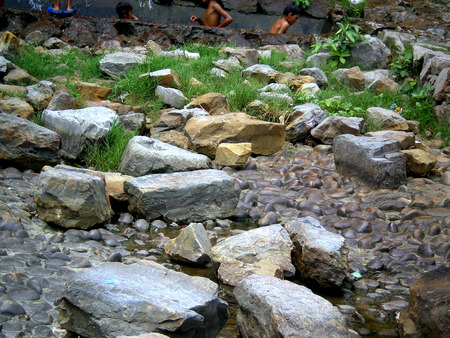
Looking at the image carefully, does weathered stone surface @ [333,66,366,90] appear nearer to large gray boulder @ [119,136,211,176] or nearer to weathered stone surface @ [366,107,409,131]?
weathered stone surface @ [366,107,409,131]

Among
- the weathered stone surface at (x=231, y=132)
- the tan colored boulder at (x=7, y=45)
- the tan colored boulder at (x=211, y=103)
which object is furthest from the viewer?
the tan colored boulder at (x=7, y=45)

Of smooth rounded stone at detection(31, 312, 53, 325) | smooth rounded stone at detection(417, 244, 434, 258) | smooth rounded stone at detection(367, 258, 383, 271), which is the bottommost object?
smooth rounded stone at detection(367, 258, 383, 271)

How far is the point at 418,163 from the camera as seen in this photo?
15.3 ft

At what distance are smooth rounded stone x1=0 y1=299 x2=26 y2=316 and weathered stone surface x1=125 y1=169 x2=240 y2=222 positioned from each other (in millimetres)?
1441

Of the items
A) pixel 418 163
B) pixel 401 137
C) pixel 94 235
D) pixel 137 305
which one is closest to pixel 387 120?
pixel 401 137

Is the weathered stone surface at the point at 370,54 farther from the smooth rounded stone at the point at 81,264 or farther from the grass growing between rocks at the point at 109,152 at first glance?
the smooth rounded stone at the point at 81,264

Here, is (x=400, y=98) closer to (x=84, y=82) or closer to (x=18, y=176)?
(x=84, y=82)

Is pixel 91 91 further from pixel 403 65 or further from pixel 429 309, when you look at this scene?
pixel 429 309

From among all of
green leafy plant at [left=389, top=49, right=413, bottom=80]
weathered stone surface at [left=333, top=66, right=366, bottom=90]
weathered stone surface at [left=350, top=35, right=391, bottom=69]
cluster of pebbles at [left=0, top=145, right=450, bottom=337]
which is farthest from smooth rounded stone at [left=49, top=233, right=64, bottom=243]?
weathered stone surface at [left=350, top=35, right=391, bottom=69]

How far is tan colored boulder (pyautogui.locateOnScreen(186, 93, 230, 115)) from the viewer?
5.66 metres

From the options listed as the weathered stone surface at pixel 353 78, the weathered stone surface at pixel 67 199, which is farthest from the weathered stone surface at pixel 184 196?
the weathered stone surface at pixel 353 78

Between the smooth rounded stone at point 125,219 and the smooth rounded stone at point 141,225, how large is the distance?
0.17 feet

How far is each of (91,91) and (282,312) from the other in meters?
4.37

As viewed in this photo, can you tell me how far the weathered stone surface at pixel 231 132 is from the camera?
501 cm
